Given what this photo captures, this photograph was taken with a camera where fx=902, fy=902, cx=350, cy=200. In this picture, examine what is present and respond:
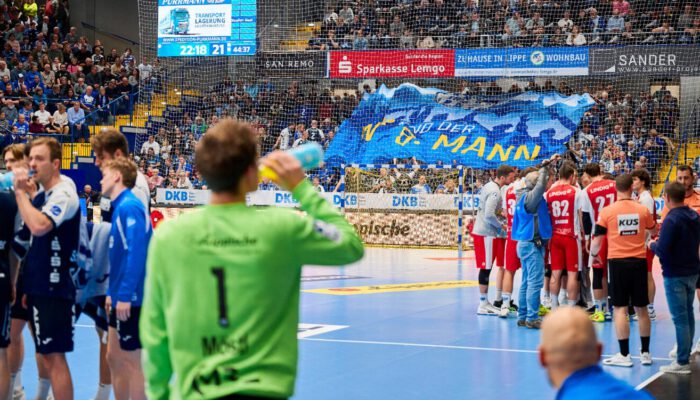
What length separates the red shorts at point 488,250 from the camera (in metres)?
12.5

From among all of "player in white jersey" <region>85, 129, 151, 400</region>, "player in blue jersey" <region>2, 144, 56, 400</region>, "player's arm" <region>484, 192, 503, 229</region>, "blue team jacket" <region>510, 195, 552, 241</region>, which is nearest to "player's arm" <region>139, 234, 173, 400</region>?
"player in white jersey" <region>85, 129, 151, 400</region>

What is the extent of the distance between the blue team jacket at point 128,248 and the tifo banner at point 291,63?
23.7 m

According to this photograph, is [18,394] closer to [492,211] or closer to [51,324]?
[51,324]

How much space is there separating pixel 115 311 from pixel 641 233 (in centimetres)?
530

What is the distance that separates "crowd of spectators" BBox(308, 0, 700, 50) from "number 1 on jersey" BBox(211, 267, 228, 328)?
2464cm

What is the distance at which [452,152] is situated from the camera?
85.7 ft

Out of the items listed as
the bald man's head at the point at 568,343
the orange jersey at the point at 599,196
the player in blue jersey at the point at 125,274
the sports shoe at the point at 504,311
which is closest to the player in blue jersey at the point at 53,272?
the player in blue jersey at the point at 125,274

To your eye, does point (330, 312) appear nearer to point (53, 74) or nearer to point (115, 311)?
point (115, 311)

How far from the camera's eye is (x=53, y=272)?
19.5ft

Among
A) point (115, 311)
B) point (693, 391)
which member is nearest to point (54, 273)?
point (115, 311)

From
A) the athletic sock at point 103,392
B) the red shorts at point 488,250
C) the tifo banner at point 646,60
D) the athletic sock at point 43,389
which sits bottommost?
the athletic sock at point 103,392

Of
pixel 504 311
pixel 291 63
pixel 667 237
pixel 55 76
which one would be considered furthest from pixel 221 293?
pixel 55 76

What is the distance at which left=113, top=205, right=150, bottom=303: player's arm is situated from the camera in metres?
5.69

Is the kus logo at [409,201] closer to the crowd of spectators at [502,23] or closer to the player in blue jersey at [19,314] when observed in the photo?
the crowd of spectators at [502,23]
